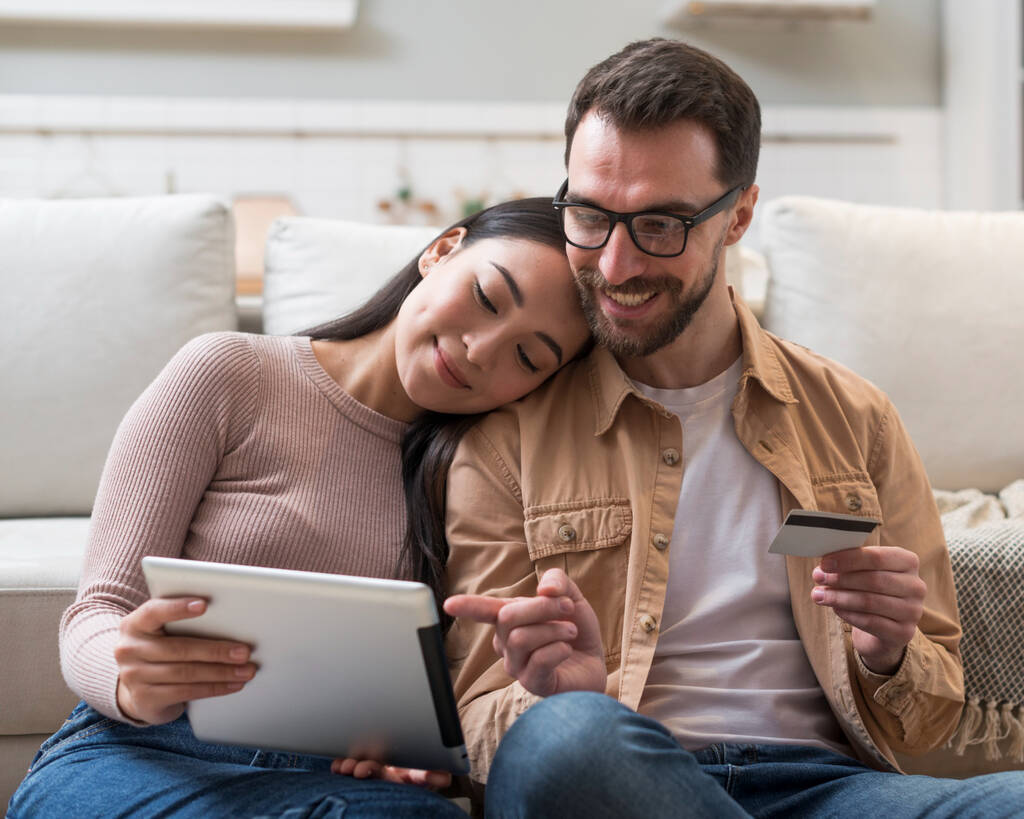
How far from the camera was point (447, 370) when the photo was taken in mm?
1269

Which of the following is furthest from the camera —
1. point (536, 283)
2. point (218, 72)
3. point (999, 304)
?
point (218, 72)

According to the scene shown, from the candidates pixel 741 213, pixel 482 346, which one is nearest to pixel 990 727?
pixel 741 213

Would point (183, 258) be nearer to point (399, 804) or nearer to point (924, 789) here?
point (399, 804)

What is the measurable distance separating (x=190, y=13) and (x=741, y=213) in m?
2.62

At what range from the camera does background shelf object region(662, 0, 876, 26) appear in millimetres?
3412

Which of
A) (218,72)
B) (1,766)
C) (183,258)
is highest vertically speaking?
(218,72)

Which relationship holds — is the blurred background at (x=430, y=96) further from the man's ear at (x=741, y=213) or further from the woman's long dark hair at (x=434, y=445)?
the man's ear at (x=741, y=213)

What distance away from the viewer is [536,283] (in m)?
1.26

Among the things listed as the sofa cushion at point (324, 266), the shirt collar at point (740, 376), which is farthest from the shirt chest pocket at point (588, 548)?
the sofa cushion at point (324, 266)

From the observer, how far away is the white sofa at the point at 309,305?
6.26 ft

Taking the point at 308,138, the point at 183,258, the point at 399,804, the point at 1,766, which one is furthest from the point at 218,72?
the point at 399,804

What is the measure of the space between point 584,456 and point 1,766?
975 mm

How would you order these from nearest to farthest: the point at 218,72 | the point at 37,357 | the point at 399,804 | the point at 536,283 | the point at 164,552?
the point at 399,804
the point at 164,552
the point at 536,283
the point at 37,357
the point at 218,72

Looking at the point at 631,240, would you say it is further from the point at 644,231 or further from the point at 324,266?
the point at 324,266
